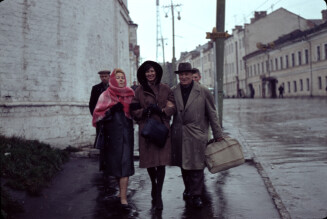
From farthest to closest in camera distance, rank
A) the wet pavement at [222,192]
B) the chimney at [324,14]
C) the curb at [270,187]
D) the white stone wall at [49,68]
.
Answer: the chimney at [324,14] → the white stone wall at [49,68] → the wet pavement at [222,192] → the curb at [270,187]

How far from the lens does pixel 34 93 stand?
996cm

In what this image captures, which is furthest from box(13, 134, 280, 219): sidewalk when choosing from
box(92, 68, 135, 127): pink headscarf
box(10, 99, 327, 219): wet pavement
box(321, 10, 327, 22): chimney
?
box(321, 10, 327, 22): chimney

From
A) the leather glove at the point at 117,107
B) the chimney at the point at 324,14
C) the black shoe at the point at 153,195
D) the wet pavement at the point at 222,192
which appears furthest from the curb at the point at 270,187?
the chimney at the point at 324,14

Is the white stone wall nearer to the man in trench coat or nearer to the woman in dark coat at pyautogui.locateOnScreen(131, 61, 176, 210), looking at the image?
the woman in dark coat at pyautogui.locateOnScreen(131, 61, 176, 210)

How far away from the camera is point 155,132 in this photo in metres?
5.53

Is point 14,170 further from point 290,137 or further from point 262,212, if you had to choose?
point 290,137

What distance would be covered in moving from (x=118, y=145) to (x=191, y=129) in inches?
42.0

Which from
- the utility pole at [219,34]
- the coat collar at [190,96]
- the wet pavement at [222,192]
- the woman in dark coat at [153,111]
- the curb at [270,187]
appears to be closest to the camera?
the curb at [270,187]

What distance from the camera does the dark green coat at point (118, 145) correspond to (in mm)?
5848

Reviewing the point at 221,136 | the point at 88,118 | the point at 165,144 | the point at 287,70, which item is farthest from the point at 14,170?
the point at 287,70

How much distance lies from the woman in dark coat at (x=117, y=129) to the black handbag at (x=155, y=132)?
450mm

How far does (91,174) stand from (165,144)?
9.89 feet

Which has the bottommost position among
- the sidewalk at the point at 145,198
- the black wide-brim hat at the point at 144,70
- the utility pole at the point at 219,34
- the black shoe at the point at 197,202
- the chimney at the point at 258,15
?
the sidewalk at the point at 145,198

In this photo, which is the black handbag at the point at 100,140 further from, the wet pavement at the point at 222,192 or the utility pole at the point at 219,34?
the utility pole at the point at 219,34
